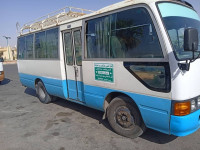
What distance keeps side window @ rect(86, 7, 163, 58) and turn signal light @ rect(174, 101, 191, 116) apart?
0.85 m

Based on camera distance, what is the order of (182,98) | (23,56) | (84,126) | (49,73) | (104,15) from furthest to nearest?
(23,56) → (49,73) → (84,126) → (104,15) → (182,98)

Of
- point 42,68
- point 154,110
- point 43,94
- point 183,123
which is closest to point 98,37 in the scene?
point 154,110

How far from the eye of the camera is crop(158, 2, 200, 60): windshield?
2.79 metres

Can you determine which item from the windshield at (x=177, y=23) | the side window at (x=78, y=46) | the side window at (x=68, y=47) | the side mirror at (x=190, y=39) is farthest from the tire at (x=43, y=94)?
the side mirror at (x=190, y=39)

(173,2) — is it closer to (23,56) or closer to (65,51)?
(65,51)

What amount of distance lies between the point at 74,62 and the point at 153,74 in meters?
2.52

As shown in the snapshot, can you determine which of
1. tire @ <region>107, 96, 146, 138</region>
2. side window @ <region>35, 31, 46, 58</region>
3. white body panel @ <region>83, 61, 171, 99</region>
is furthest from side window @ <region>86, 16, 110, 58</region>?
side window @ <region>35, 31, 46, 58</region>

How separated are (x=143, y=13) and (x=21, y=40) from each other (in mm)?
6140

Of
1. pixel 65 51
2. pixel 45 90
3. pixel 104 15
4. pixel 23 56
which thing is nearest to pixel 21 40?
pixel 23 56

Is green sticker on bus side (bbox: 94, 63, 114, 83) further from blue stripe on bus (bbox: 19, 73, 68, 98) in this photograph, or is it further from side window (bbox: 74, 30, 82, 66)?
blue stripe on bus (bbox: 19, 73, 68, 98)

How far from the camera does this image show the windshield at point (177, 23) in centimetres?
279

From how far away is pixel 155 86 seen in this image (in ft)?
9.53

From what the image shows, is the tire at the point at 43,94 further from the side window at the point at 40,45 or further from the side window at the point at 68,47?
the side window at the point at 68,47

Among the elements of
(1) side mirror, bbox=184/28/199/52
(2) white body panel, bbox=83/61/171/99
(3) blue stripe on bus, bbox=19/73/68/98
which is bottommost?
(3) blue stripe on bus, bbox=19/73/68/98
